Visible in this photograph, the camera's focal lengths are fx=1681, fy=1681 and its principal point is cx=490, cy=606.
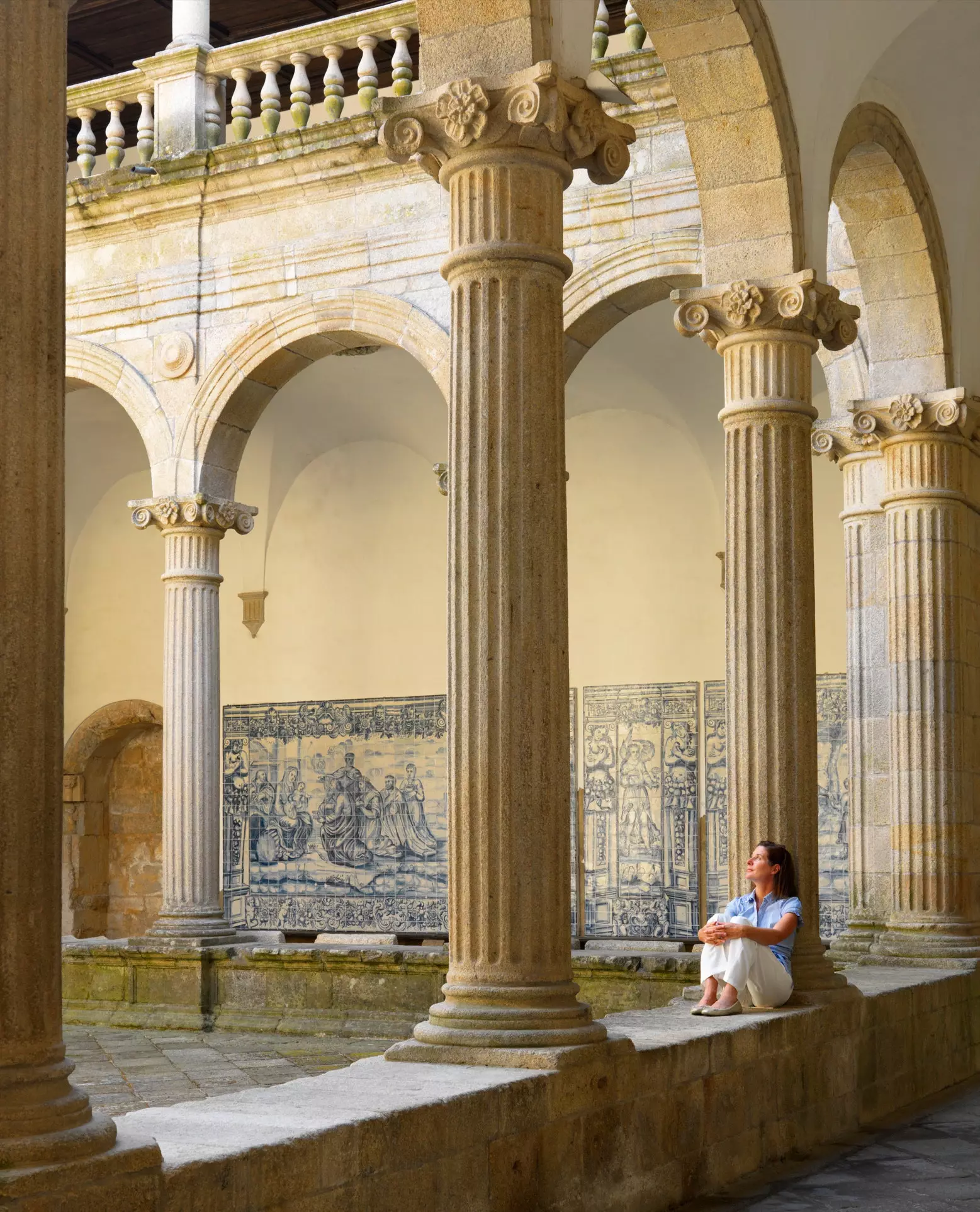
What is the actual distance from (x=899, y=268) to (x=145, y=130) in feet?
19.7

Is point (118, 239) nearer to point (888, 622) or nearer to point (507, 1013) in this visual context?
point (888, 622)

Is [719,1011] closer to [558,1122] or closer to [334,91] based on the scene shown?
[558,1122]

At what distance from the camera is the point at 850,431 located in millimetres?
9445

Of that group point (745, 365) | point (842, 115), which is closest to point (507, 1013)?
point (745, 365)

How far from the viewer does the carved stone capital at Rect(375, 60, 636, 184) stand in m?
4.66

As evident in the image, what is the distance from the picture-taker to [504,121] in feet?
15.4

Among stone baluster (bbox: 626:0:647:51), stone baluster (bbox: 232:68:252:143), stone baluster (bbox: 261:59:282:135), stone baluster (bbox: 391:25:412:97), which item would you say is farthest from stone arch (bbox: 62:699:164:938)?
stone baluster (bbox: 626:0:647:51)

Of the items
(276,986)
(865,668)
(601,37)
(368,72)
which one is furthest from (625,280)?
(276,986)

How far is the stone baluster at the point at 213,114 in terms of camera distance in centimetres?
1182

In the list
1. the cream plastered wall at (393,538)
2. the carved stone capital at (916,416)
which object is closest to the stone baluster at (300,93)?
the cream plastered wall at (393,538)

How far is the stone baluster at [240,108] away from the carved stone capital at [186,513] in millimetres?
2529

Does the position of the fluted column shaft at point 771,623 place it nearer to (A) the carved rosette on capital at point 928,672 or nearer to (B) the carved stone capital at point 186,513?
(A) the carved rosette on capital at point 928,672

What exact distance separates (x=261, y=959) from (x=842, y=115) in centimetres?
637

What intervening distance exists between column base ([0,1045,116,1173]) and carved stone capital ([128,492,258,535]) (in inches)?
353
